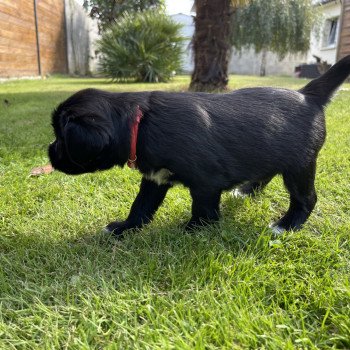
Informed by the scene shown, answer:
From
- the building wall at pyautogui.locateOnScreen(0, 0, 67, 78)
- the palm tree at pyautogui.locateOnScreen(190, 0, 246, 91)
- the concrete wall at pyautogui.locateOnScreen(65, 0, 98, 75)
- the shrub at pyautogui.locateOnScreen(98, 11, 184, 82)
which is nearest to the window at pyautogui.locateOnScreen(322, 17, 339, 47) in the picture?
the shrub at pyautogui.locateOnScreen(98, 11, 184, 82)

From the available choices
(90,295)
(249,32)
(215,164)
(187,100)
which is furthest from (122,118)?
(249,32)

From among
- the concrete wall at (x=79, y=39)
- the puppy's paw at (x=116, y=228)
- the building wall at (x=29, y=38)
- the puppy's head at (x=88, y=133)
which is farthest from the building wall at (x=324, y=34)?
the puppy's head at (x=88, y=133)

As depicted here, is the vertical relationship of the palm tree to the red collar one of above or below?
above

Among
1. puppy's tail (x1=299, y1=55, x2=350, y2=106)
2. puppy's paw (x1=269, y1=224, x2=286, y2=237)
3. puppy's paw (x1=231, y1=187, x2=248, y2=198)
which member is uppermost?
puppy's tail (x1=299, y1=55, x2=350, y2=106)

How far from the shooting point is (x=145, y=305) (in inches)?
53.6

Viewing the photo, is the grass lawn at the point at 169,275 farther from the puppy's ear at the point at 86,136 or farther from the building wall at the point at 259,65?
the building wall at the point at 259,65

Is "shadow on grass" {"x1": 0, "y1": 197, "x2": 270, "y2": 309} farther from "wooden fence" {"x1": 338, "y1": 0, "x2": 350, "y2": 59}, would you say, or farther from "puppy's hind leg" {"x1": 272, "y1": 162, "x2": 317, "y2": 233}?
"wooden fence" {"x1": 338, "y1": 0, "x2": 350, "y2": 59}

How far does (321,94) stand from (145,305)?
1.47m

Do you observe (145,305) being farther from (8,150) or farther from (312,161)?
(8,150)

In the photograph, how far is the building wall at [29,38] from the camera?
418 inches

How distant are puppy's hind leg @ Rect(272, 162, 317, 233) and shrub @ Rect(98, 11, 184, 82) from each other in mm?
10853

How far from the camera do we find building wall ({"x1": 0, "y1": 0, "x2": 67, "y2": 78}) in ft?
34.8

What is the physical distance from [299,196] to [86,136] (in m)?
1.15

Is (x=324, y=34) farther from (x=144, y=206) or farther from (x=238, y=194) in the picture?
(x=144, y=206)
